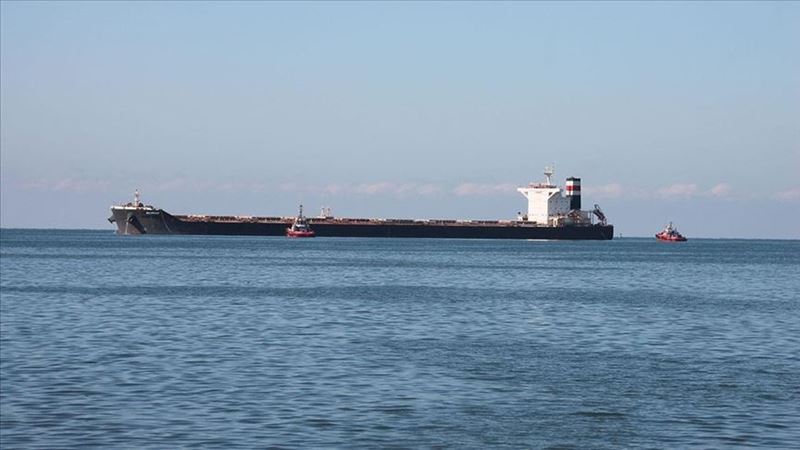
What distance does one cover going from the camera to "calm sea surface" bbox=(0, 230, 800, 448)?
2217cm

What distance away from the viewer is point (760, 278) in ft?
319

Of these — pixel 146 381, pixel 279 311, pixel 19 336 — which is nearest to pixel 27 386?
pixel 146 381

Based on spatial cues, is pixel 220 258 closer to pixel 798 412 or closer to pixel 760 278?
pixel 760 278

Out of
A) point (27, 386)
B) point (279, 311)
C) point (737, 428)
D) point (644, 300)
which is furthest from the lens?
point (644, 300)

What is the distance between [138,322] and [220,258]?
8295 cm

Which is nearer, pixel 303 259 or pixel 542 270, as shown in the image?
pixel 542 270

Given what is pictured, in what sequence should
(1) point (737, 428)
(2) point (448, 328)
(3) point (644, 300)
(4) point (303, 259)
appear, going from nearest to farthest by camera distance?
(1) point (737, 428) → (2) point (448, 328) → (3) point (644, 300) → (4) point (303, 259)

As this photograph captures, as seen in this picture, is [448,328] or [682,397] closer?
[682,397]

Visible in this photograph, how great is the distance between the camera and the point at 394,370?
30.6m

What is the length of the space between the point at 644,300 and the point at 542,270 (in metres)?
39.8

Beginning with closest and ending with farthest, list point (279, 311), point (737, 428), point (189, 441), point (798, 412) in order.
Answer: point (189, 441) < point (737, 428) < point (798, 412) < point (279, 311)

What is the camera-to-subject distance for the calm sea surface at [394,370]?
22172 millimetres

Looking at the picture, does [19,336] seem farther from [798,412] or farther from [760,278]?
[760,278]

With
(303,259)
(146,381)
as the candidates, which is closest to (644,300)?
(146,381)
